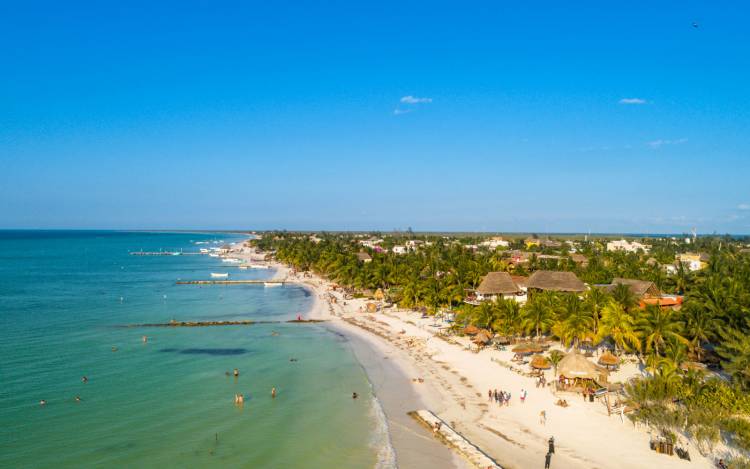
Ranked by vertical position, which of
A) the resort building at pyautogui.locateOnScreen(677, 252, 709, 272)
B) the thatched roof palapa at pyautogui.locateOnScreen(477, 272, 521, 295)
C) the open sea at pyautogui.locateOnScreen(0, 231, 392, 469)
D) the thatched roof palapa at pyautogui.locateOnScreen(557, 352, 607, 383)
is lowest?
the open sea at pyautogui.locateOnScreen(0, 231, 392, 469)

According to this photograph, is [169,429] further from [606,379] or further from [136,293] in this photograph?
[136,293]

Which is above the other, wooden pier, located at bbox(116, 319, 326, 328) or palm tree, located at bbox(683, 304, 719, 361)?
palm tree, located at bbox(683, 304, 719, 361)

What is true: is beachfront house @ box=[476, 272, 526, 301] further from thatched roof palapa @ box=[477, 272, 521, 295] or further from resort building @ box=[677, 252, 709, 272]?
resort building @ box=[677, 252, 709, 272]

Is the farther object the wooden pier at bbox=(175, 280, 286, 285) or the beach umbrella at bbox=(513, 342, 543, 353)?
the wooden pier at bbox=(175, 280, 286, 285)

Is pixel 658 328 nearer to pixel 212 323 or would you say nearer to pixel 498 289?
pixel 498 289

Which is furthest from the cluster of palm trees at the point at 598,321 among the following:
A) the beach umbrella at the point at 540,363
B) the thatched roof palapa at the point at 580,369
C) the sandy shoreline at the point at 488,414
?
the thatched roof palapa at the point at 580,369

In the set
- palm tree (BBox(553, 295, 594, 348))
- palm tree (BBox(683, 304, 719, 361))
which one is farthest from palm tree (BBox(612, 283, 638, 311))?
palm tree (BBox(683, 304, 719, 361))

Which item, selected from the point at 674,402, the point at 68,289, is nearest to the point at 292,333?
the point at 674,402
